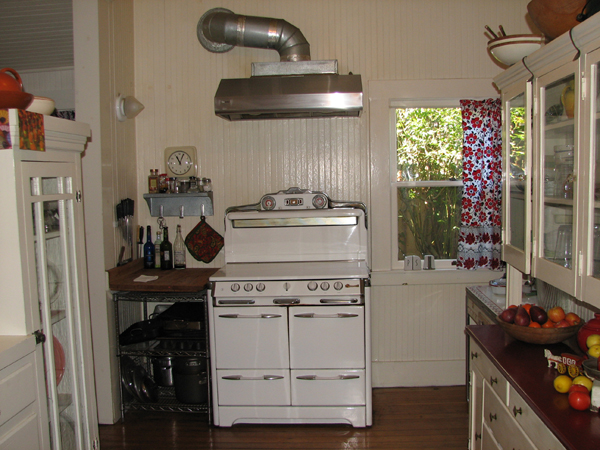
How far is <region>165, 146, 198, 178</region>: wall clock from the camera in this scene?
3707 mm

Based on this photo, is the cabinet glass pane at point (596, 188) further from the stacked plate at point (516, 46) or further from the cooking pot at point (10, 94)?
the cooking pot at point (10, 94)

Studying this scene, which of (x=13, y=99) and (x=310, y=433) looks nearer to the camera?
(x=13, y=99)

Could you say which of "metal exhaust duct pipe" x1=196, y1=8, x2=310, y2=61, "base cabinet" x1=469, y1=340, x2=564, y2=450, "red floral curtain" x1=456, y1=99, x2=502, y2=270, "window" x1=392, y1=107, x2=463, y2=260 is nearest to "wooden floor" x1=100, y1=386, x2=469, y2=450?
"base cabinet" x1=469, y1=340, x2=564, y2=450

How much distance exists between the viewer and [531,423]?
171 centimetres

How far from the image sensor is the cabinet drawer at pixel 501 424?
180 cm

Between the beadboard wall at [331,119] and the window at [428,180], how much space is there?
262 mm

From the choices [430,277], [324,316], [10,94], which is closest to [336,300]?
[324,316]

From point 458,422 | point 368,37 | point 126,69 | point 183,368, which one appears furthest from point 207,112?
point 458,422

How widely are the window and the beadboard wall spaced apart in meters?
0.26

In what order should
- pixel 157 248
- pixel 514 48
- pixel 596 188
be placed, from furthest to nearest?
pixel 157 248
pixel 514 48
pixel 596 188

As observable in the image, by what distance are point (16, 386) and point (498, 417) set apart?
1.77 m

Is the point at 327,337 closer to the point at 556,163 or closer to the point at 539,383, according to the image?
the point at 539,383

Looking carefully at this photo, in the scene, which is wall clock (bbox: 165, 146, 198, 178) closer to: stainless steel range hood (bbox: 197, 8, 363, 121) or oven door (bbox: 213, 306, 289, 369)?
stainless steel range hood (bbox: 197, 8, 363, 121)

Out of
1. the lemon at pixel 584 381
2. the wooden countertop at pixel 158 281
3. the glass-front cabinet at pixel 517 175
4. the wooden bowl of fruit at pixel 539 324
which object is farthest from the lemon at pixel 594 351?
the wooden countertop at pixel 158 281
